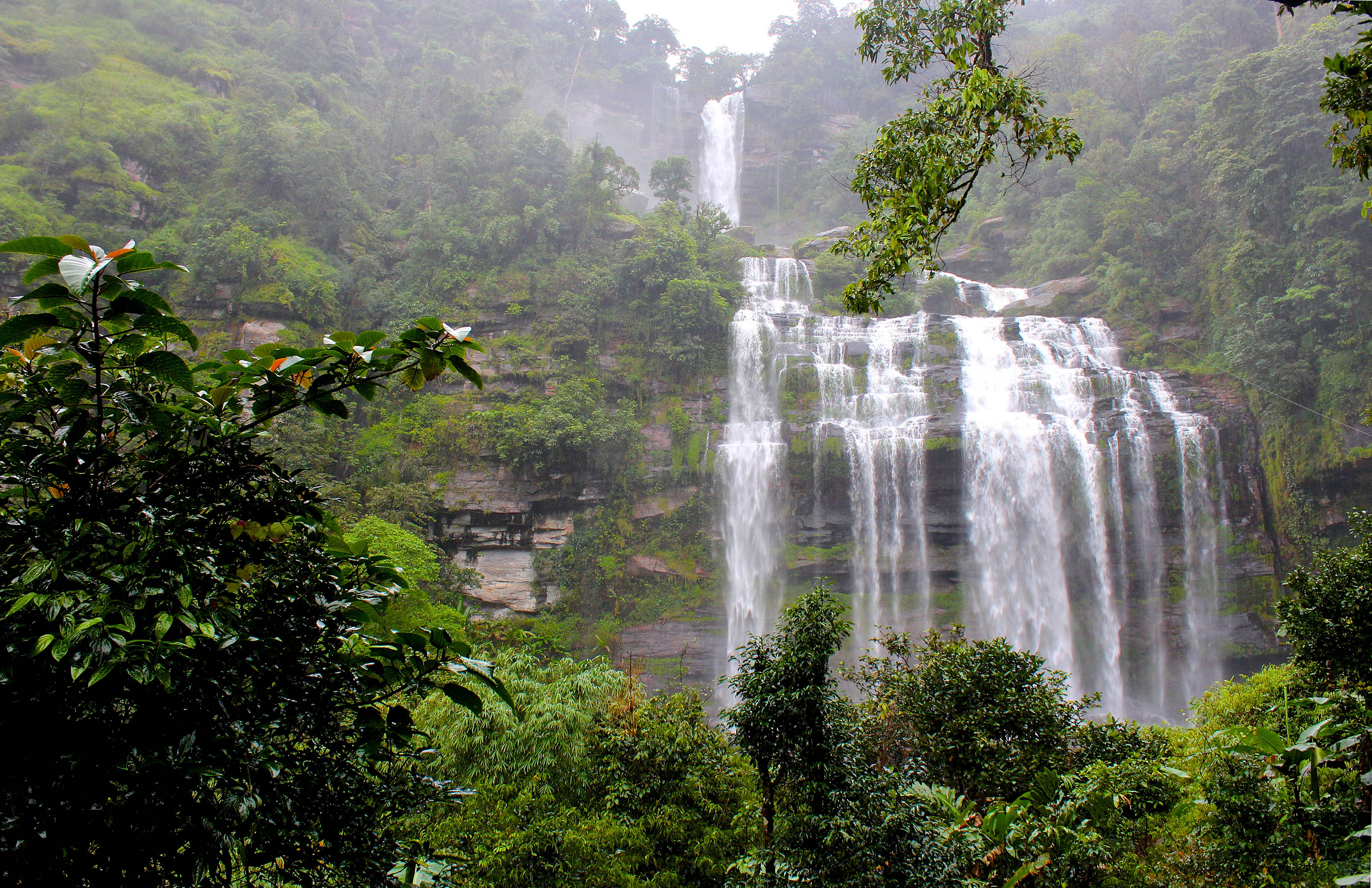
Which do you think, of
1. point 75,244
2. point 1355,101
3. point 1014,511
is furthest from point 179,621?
point 1014,511

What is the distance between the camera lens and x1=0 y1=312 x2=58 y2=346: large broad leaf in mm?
1333

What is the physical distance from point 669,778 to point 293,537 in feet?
21.3

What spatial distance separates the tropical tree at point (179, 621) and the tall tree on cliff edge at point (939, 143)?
340 centimetres

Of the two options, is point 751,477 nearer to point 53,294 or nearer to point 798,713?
point 798,713

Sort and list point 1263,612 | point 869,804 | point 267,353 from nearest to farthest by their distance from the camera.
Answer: point 267,353 < point 869,804 < point 1263,612

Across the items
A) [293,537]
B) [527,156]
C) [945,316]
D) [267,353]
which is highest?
[527,156]

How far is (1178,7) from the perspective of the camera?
33.3m

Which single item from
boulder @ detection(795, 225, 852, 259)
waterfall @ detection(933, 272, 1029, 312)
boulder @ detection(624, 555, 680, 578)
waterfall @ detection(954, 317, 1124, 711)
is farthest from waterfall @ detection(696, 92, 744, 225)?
boulder @ detection(624, 555, 680, 578)

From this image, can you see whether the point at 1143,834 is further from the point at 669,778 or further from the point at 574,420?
the point at 574,420

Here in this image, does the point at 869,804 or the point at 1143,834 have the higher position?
the point at 869,804

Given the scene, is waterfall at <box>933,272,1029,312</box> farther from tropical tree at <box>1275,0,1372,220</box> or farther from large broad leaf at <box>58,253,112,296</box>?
large broad leaf at <box>58,253,112,296</box>

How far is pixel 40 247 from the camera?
1.29 meters

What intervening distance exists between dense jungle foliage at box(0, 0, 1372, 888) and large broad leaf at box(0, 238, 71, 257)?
1.2 inches

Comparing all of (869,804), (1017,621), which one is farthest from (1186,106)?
(869,804)
